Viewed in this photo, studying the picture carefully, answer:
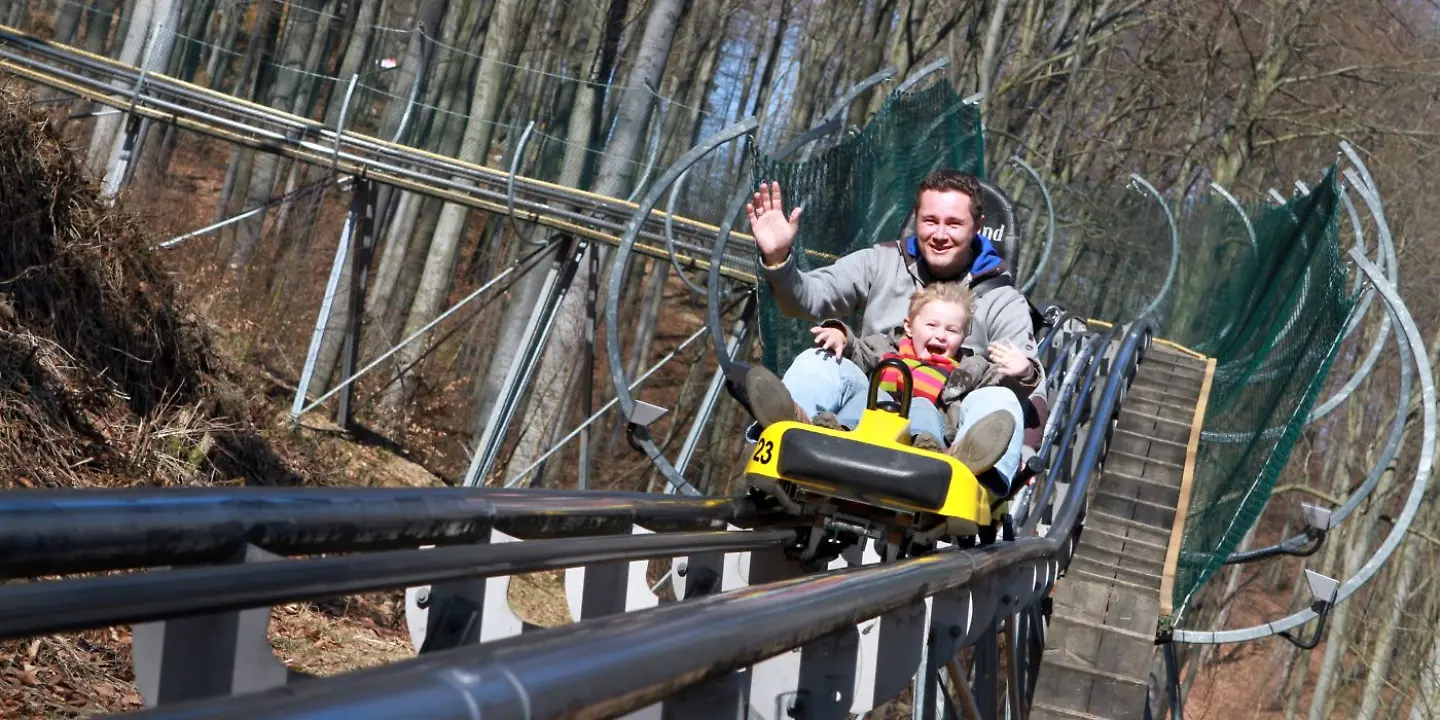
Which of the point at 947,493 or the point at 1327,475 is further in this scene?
the point at 1327,475

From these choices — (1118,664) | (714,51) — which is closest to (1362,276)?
(1118,664)

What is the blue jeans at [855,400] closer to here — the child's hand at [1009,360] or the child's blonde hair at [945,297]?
the child's hand at [1009,360]

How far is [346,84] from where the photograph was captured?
57.5 ft

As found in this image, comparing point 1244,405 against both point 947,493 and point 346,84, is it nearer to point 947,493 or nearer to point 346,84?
point 947,493

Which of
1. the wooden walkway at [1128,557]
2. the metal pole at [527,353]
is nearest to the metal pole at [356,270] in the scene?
the metal pole at [527,353]

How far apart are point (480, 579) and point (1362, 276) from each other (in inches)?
361

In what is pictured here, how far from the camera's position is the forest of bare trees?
57.3 feet

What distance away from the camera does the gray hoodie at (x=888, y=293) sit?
599 cm

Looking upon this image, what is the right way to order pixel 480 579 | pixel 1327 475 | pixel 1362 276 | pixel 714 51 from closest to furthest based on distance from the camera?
pixel 480 579 < pixel 1362 276 < pixel 714 51 < pixel 1327 475

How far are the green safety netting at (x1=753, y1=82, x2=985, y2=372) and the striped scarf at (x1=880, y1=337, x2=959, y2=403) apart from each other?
2422 mm

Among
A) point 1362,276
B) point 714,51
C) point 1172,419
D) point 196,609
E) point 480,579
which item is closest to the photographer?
point 196,609

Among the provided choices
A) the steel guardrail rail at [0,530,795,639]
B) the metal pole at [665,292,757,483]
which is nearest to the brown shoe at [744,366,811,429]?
the steel guardrail rail at [0,530,795,639]

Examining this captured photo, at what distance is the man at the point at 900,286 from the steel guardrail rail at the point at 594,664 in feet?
6.47

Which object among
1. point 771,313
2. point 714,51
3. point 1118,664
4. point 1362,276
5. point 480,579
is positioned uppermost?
point 714,51
